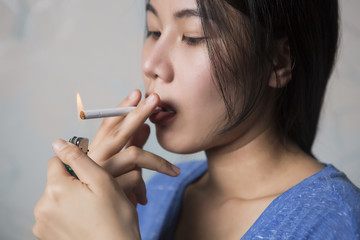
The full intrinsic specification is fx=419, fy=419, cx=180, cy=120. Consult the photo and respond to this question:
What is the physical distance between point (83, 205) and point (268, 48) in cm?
52

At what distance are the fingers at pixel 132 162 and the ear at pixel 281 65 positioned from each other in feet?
1.06

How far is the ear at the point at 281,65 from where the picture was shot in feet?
3.24

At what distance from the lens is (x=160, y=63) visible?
922 mm

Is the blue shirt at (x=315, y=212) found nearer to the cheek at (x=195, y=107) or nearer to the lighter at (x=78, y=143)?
the cheek at (x=195, y=107)

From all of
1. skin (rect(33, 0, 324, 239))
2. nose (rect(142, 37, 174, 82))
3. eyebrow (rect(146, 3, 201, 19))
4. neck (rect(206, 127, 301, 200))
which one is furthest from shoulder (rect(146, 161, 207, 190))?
eyebrow (rect(146, 3, 201, 19))

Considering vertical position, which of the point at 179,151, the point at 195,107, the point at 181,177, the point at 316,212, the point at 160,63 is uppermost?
the point at 160,63

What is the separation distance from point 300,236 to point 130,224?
0.34 meters

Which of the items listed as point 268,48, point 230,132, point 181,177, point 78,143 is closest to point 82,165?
point 78,143

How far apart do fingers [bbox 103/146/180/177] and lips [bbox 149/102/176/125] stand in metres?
0.09

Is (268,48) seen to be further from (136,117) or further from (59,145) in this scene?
(59,145)

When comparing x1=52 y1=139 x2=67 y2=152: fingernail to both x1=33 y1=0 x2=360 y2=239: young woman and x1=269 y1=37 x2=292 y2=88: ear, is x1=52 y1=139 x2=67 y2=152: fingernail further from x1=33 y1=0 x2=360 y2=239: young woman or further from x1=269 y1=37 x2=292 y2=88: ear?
x1=269 y1=37 x2=292 y2=88: ear

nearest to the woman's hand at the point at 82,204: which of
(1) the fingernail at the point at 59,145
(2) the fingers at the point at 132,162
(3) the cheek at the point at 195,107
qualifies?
(1) the fingernail at the point at 59,145

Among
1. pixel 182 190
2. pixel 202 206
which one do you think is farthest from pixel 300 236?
pixel 182 190

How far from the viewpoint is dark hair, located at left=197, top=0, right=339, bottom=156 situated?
890 millimetres
